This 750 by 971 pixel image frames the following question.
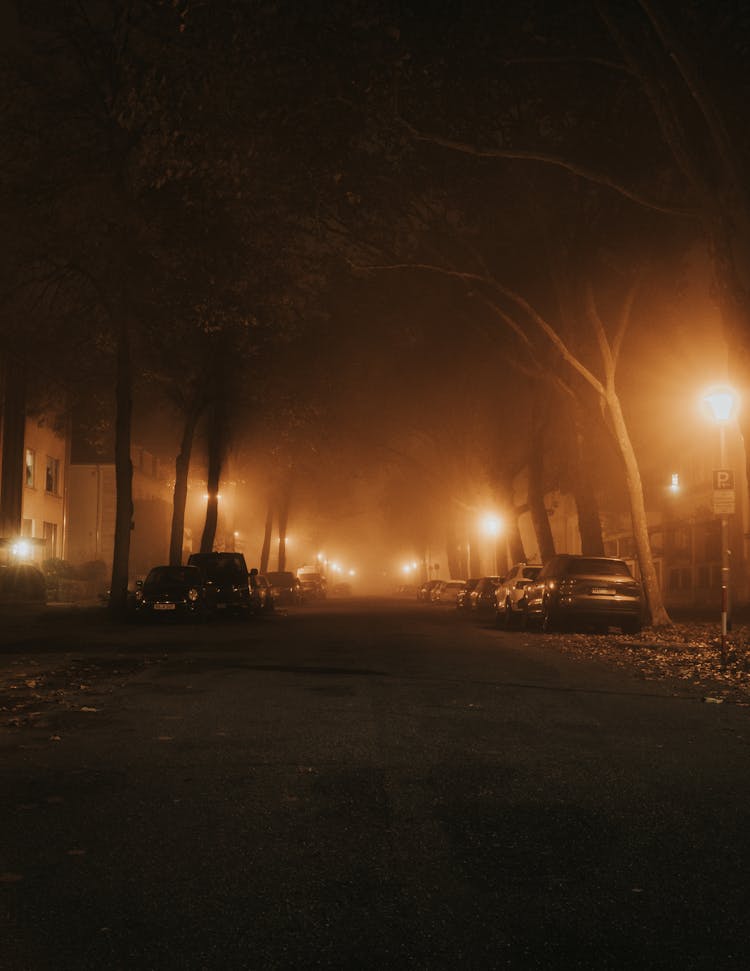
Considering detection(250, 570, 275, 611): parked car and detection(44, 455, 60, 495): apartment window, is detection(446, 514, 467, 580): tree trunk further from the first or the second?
detection(250, 570, 275, 611): parked car

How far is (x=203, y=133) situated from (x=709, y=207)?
865 centimetres

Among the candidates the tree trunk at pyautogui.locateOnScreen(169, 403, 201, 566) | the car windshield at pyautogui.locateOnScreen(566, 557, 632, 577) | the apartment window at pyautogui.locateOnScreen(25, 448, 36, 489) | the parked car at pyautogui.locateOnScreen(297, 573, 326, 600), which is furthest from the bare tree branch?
the parked car at pyautogui.locateOnScreen(297, 573, 326, 600)

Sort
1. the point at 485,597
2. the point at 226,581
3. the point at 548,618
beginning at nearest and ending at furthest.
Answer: the point at 548,618
the point at 226,581
the point at 485,597

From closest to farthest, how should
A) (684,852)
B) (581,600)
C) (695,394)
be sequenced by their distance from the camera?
(684,852), (581,600), (695,394)

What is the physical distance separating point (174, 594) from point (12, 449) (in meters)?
15.2

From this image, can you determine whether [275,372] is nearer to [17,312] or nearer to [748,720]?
[17,312]

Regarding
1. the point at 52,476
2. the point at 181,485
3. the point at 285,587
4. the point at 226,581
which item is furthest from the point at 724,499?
the point at 52,476

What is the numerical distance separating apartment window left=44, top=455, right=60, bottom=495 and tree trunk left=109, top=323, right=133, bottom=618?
17.6 m

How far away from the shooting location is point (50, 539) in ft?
157

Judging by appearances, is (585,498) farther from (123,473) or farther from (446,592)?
(446,592)

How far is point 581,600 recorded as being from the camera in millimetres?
24141

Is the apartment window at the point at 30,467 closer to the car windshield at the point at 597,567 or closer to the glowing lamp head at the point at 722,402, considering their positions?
the car windshield at the point at 597,567

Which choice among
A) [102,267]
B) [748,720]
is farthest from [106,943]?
[102,267]

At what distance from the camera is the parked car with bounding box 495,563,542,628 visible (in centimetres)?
2947
